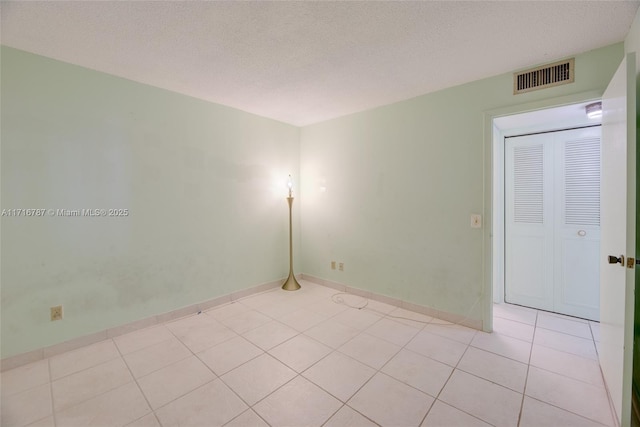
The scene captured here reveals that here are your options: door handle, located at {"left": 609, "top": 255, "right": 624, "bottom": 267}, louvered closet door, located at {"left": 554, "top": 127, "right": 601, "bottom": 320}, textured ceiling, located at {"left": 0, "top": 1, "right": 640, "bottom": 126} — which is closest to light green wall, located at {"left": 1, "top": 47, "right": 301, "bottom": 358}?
textured ceiling, located at {"left": 0, "top": 1, "right": 640, "bottom": 126}

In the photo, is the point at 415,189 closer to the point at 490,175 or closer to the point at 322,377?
the point at 490,175

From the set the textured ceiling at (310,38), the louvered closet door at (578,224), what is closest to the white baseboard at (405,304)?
the louvered closet door at (578,224)

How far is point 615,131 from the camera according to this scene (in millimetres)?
1706

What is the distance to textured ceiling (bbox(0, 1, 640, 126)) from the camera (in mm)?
1724

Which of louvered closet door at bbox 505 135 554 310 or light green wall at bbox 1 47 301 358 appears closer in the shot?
light green wall at bbox 1 47 301 358

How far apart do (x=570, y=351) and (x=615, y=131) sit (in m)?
1.87

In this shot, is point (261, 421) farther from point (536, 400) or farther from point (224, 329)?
point (536, 400)

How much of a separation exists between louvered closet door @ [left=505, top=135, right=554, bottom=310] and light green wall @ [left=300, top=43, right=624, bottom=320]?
109cm

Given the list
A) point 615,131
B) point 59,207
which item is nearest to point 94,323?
point 59,207

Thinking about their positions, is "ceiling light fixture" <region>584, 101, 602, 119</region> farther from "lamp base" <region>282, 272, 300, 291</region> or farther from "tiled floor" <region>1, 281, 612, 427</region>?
"lamp base" <region>282, 272, 300, 291</region>

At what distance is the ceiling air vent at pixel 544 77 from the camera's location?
7.50ft

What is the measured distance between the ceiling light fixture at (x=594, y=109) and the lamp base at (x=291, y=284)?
12.5ft

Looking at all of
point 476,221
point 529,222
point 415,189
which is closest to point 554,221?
point 529,222

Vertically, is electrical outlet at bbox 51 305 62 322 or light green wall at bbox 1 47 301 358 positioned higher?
light green wall at bbox 1 47 301 358
